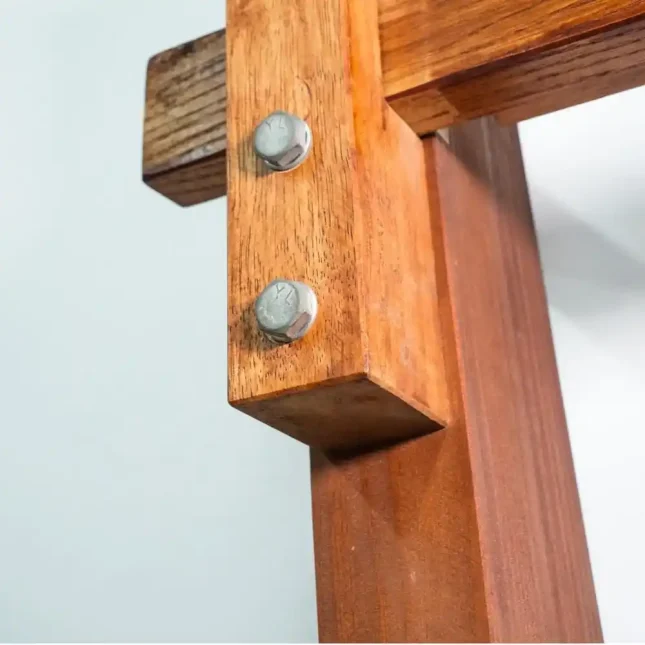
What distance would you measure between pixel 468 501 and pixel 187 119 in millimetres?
314

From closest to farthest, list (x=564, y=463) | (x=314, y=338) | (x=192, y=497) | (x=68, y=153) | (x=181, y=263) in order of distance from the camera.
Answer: (x=314, y=338) → (x=564, y=463) → (x=192, y=497) → (x=181, y=263) → (x=68, y=153)

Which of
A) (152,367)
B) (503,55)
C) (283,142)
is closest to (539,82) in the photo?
(503,55)

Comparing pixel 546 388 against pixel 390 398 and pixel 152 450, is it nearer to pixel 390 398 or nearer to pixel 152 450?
pixel 390 398

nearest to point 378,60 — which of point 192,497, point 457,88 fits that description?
point 457,88

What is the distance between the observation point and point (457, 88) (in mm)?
441

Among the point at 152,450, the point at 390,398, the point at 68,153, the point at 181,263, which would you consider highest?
the point at 68,153

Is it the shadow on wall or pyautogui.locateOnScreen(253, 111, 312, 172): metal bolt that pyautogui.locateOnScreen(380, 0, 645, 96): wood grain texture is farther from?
the shadow on wall

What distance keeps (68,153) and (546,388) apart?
0.77 m

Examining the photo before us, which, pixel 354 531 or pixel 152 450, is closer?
pixel 354 531

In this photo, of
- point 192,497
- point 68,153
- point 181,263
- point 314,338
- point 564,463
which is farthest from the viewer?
point 68,153

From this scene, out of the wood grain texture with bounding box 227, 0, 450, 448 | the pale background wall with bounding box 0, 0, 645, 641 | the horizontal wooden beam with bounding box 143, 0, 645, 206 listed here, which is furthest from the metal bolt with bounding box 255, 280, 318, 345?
the pale background wall with bounding box 0, 0, 645, 641

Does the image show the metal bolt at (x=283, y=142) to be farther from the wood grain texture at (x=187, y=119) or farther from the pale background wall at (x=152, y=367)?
the pale background wall at (x=152, y=367)

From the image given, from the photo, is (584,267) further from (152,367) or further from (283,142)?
(152,367)

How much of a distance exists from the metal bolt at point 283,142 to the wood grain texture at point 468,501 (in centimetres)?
10
